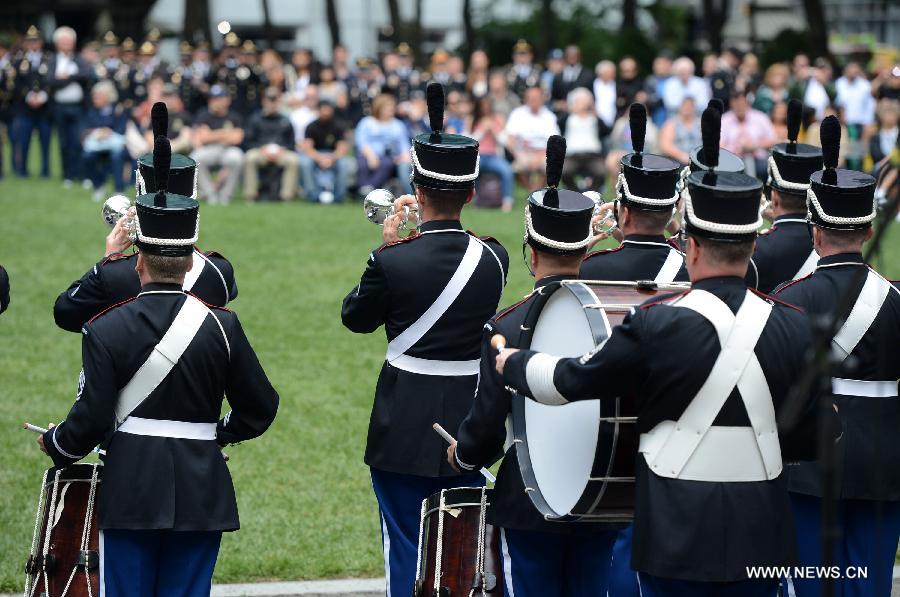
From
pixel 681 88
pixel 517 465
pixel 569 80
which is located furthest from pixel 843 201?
pixel 569 80

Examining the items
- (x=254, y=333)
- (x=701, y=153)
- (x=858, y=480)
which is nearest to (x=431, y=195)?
(x=701, y=153)

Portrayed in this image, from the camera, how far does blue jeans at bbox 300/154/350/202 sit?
19609mm

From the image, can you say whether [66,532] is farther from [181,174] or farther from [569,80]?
[569,80]

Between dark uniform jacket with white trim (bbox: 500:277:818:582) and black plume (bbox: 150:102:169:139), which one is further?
black plume (bbox: 150:102:169:139)

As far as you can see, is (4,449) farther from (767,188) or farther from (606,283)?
A: (606,283)

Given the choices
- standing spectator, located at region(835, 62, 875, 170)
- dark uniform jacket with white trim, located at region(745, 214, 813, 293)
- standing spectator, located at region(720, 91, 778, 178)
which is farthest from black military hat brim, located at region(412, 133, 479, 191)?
standing spectator, located at region(835, 62, 875, 170)

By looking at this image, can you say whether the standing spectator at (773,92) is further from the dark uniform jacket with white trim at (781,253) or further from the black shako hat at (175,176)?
the black shako hat at (175,176)

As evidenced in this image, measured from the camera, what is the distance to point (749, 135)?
20047 millimetres

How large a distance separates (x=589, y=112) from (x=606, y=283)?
50.6ft

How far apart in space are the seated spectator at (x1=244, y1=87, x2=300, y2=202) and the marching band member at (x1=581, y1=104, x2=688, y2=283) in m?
13.9

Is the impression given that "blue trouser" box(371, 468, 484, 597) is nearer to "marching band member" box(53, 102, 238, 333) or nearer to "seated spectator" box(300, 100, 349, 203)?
"marching band member" box(53, 102, 238, 333)

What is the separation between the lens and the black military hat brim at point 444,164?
5.54 metres

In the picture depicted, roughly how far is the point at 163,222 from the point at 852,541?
2663mm

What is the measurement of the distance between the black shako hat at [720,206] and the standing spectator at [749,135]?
15.9 m
